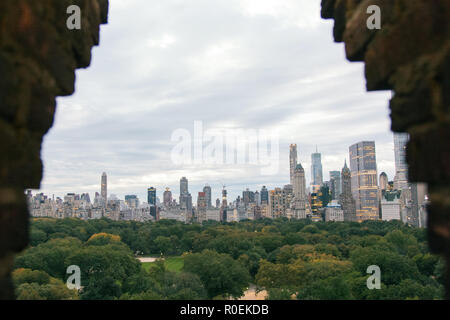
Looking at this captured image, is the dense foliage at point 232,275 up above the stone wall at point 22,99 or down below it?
below

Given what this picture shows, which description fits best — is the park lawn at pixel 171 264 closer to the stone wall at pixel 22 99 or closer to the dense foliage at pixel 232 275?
the dense foliage at pixel 232 275

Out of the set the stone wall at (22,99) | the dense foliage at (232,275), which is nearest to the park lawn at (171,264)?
the dense foliage at (232,275)

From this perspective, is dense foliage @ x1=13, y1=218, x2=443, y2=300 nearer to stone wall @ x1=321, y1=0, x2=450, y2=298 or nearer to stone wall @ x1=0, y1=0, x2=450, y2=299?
stone wall @ x1=0, y1=0, x2=450, y2=299

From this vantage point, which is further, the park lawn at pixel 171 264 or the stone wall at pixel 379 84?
the park lawn at pixel 171 264

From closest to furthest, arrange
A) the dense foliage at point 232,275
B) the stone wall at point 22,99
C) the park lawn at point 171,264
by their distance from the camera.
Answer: the stone wall at point 22,99
the dense foliage at point 232,275
the park lawn at point 171,264

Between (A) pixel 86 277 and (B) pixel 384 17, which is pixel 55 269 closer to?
(A) pixel 86 277

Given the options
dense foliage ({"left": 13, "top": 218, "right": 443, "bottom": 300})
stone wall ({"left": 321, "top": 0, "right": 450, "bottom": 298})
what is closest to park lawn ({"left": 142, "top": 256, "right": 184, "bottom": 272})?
dense foliage ({"left": 13, "top": 218, "right": 443, "bottom": 300})

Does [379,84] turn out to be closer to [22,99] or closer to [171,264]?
[22,99]

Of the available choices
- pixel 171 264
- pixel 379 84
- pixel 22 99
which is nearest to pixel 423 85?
pixel 379 84

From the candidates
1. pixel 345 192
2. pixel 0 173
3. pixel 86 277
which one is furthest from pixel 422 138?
pixel 345 192
